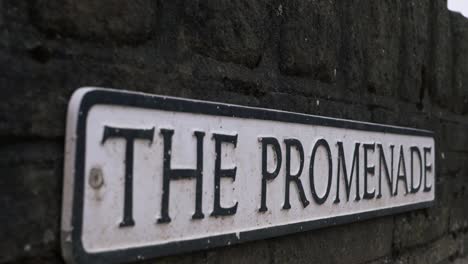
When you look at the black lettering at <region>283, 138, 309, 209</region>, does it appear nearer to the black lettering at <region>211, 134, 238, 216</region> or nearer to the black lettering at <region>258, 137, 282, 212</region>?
the black lettering at <region>258, 137, 282, 212</region>

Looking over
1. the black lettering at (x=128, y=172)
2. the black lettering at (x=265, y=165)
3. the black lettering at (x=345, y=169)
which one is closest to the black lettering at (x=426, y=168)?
the black lettering at (x=345, y=169)

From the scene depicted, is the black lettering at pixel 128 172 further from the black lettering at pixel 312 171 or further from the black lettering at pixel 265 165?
the black lettering at pixel 312 171

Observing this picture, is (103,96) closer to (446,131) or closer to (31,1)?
(31,1)

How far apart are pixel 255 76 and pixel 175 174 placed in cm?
39

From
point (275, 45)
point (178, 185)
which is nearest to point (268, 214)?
point (178, 185)

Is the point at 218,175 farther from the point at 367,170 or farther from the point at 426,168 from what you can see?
the point at 426,168

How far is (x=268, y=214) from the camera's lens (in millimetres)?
1323

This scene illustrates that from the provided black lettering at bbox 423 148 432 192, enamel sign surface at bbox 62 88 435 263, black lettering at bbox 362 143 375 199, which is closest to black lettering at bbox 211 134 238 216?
enamel sign surface at bbox 62 88 435 263

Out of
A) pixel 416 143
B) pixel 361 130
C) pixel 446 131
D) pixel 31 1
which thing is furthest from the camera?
pixel 446 131

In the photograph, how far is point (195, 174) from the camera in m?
1.12

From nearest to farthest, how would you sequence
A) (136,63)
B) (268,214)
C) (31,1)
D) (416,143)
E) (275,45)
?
(31,1)
(136,63)
(268,214)
(275,45)
(416,143)

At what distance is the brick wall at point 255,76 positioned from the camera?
88cm

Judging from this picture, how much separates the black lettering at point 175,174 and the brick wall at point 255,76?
0.09 meters

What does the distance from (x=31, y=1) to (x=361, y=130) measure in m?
1.06
